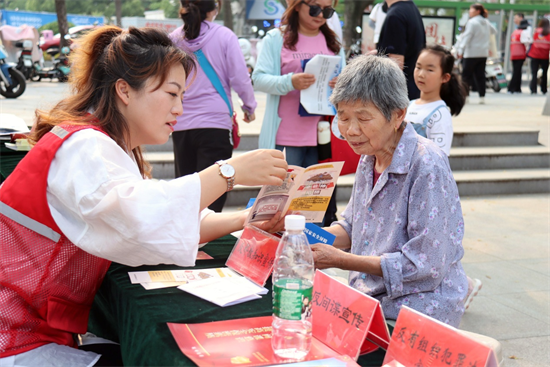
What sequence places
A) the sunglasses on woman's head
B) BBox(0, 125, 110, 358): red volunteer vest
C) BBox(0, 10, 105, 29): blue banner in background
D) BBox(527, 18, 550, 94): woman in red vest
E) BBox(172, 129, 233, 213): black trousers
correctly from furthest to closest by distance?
BBox(0, 10, 105, 29): blue banner in background < BBox(527, 18, 550, 94): woman in red vest < BBox(172, 129, 233, 213): black trousers < the sunglasses on woman's head < BBox(0, 125, 110, 358): red volunteer vest

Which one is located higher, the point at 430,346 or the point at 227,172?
the point at 227,172

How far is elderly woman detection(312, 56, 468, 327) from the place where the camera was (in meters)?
1.84

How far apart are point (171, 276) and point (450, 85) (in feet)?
9.35

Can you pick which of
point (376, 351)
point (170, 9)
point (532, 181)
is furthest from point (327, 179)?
point (170, 9)

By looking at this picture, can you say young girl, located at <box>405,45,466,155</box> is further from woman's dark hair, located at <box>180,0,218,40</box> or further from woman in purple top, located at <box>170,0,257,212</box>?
woman's dark hair, located at <box>180,0,218,40</box>

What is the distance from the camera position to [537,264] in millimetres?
4488

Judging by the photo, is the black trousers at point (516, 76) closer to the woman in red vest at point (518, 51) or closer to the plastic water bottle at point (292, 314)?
the woman in red vest at point (518, 51)

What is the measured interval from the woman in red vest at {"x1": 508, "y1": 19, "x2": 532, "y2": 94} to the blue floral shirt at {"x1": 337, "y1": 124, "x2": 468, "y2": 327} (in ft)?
48.7

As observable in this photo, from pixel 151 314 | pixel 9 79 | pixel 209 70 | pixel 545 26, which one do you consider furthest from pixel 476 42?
pixel 151 314

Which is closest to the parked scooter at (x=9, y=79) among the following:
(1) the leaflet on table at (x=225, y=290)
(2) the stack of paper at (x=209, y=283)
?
(2) the stack of paper at (x=209, y=283)

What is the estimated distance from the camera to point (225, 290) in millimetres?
1635

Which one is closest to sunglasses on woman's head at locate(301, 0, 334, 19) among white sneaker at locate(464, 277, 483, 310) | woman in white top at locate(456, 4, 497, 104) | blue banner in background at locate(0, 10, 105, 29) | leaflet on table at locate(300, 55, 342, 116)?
leaflet on table at locate(300, 55, 342, 116)

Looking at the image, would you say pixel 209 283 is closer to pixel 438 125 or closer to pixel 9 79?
pixel 438 125

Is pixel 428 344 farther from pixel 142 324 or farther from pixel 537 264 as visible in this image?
pixel 537 264
